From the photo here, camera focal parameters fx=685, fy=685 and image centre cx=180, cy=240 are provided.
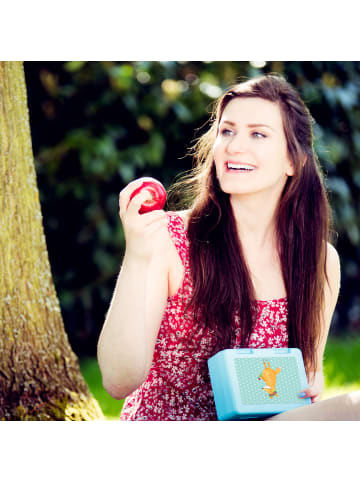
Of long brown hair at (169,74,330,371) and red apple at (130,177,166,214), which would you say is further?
long brown hair at (169,74,330,371)

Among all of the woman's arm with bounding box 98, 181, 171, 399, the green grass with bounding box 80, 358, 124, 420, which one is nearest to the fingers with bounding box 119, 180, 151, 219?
the woman's arm with bounding box 98, 181, 171, 399

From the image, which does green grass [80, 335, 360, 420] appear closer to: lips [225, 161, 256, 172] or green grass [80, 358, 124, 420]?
green grass [80, 358, 124, 420]

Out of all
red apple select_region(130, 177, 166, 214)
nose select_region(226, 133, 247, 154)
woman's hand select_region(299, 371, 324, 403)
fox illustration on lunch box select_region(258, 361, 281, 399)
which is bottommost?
woman's hand select_region(299, 371, 324, 403)

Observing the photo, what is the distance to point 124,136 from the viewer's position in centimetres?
401

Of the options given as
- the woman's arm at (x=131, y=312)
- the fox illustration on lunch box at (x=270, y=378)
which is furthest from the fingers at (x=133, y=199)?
the fox illustration on lunch box at (x=270, y=378)

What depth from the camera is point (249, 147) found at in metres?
2.27

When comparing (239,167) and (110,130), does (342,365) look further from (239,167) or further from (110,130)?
(239,167)

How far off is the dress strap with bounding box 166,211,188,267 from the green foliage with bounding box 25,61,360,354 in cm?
161

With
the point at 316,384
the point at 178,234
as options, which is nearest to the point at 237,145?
the point at 178,234

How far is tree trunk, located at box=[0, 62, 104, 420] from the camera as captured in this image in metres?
2.32

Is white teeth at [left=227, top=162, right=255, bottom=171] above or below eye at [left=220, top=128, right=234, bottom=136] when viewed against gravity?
below
